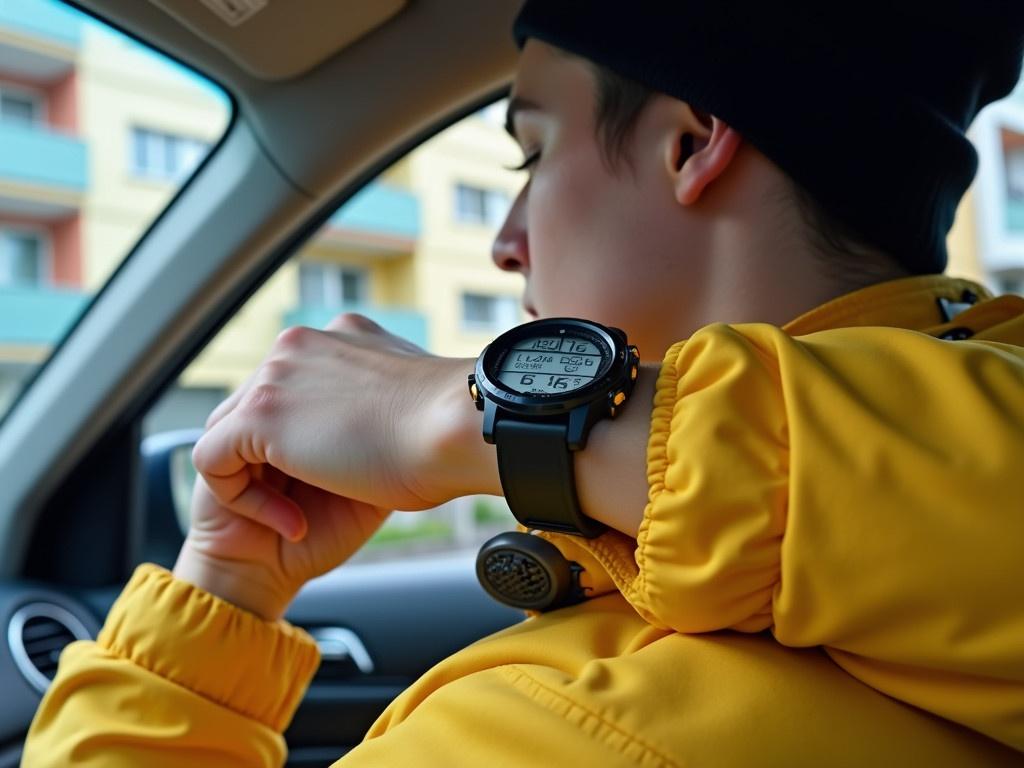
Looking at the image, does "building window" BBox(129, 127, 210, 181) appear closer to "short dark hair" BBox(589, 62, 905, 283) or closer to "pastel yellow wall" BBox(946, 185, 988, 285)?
"pastel yellow wall" BBox(946, 185, 988, 285)

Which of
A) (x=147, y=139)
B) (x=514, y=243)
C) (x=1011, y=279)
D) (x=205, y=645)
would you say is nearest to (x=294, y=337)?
(x=514, y=243)

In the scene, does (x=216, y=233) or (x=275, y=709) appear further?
(x=216, y=233)

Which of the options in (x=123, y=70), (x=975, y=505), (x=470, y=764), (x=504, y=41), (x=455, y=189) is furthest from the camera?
(x=123, y=70)

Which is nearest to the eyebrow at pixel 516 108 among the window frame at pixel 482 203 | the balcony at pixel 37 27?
the window frame at pixel 482 203

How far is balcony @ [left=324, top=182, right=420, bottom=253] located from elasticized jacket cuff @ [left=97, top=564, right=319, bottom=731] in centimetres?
177

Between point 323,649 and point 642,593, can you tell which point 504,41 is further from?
point 323,649

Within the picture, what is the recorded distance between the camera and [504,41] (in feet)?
5.73

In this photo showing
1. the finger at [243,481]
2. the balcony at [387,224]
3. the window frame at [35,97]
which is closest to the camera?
the finger at [243,481]

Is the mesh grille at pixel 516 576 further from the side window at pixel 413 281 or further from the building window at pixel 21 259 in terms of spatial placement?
the building window at pixel 21 259

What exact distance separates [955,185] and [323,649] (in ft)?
5.61

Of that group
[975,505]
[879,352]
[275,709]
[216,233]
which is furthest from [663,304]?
[216,233]

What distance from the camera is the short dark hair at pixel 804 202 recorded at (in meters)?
1.10

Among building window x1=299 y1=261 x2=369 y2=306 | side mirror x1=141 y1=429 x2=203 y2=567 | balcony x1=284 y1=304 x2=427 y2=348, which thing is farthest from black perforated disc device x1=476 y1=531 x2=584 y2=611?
building window x1=299 y1=261 x2=369 y2=306

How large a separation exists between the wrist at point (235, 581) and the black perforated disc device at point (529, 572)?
0.46 meters
